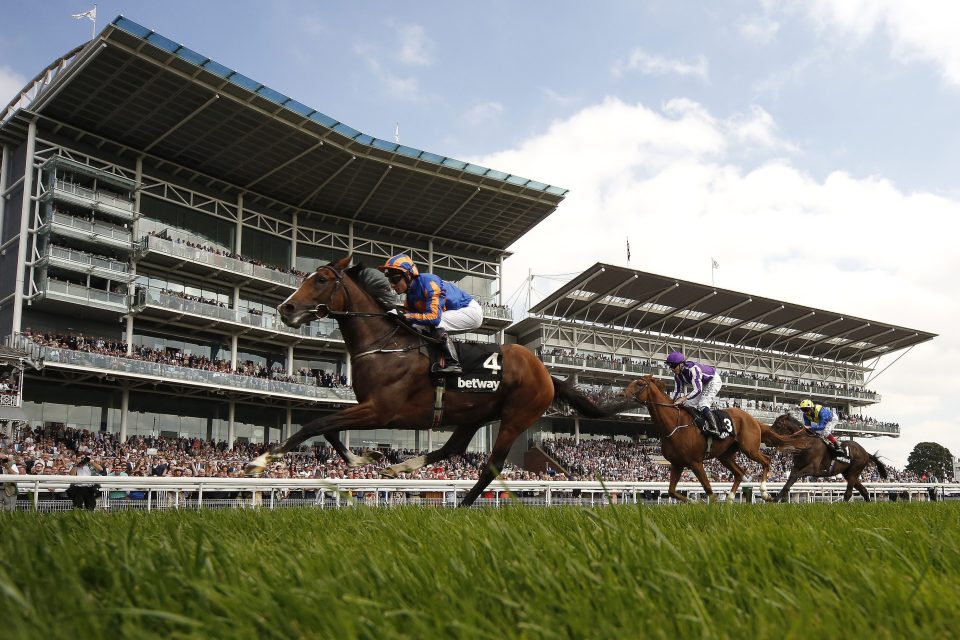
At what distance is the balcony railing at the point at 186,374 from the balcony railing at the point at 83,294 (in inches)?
116

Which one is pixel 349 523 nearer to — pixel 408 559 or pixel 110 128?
pixel 408 559

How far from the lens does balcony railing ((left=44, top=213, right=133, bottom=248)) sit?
1303 inches

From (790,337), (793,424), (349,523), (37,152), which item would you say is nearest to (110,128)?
(37,152)

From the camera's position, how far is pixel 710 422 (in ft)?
38.8

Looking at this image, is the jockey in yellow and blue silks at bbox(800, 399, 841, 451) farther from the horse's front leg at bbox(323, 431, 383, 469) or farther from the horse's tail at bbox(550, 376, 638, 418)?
the horse's front leg at bbox(323, 431, 383, 469)

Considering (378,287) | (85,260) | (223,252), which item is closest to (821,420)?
(378,287)

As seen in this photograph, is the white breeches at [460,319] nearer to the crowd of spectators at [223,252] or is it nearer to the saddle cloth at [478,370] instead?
the saddle cloth at [478,370]

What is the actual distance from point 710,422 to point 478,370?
235 inches

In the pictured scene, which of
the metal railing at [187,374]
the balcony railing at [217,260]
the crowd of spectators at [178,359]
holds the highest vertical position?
the balcony railing at [217,260]

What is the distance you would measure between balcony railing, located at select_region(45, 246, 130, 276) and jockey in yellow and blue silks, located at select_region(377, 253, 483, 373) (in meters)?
30.8

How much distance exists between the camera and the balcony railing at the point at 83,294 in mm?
32156

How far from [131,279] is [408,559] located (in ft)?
119

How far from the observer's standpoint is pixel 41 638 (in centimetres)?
122

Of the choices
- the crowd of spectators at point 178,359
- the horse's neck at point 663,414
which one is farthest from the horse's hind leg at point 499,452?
the crowd of spectators at point 178,359
